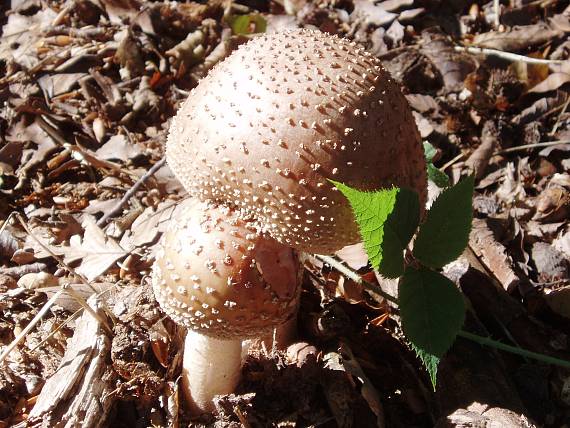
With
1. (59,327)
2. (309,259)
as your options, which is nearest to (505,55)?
(309,259)

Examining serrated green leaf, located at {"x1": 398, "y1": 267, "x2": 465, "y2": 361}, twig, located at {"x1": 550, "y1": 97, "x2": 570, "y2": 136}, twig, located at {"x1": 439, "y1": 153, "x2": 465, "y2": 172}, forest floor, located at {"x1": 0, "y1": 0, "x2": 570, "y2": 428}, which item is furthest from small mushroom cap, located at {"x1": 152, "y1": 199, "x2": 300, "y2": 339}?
twig, located at {"x1": 550, "y1": 97, "x2": 570, "y2": 136}

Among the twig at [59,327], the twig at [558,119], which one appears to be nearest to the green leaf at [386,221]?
the twig at [59,327]

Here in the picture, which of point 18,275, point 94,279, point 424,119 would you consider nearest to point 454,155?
point 424,119

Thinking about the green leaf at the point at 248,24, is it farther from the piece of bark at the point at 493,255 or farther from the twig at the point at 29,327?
the twig at the point at 29,327

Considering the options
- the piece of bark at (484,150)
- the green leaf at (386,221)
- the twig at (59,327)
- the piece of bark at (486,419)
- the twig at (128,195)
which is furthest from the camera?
the piece of bark at (484,150)

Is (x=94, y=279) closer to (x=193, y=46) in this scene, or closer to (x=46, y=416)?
(x=46, y=416)

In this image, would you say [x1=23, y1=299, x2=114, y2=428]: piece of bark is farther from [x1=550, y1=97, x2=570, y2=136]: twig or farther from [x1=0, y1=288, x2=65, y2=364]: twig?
[x1=550, y1=97, x2=570, y2=136]: twig
